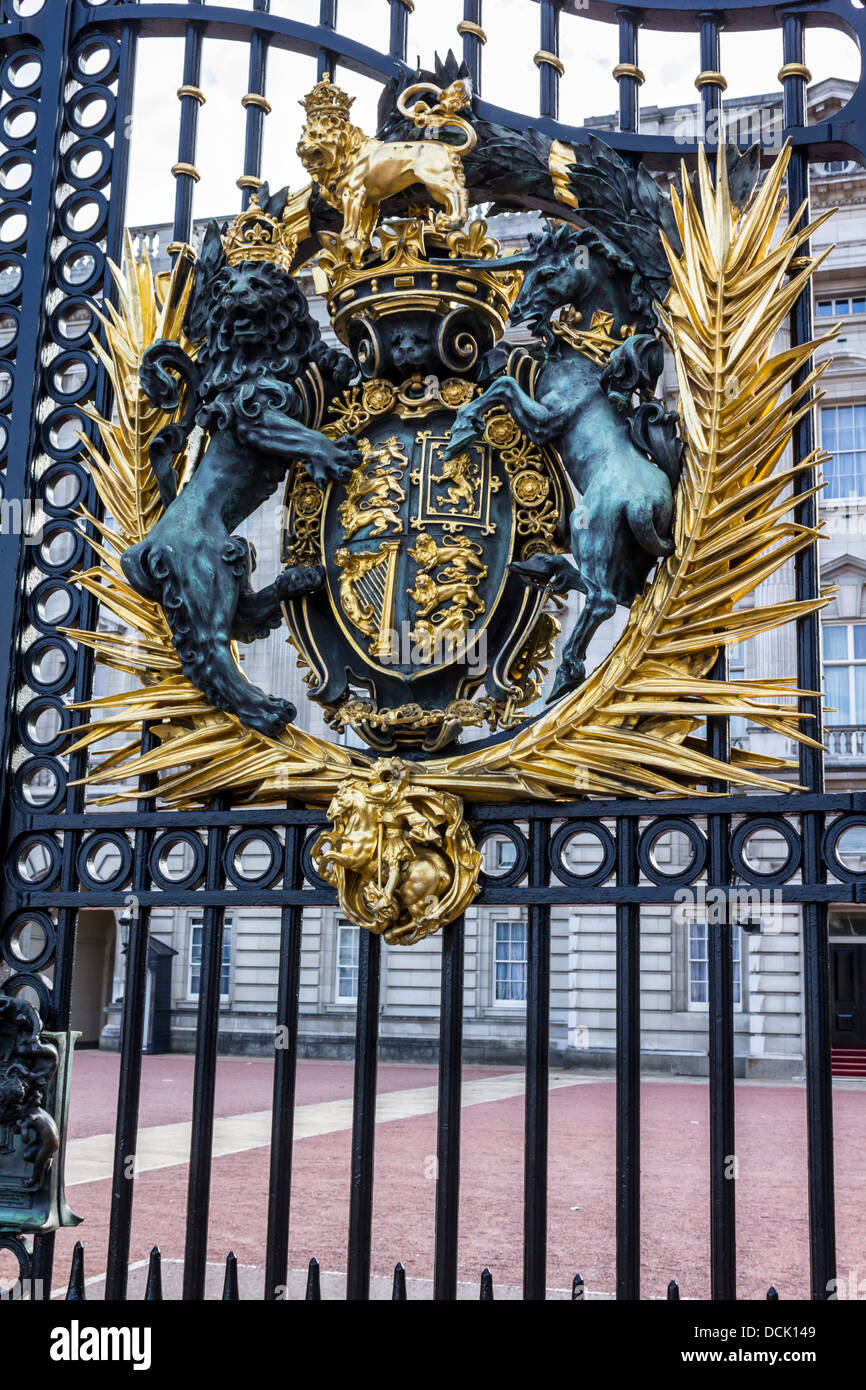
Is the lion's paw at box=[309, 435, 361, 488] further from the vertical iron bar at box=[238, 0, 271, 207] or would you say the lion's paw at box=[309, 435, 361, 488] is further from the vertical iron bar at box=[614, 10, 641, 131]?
the vertical iron bar at box=[614, 10, 641, 131]

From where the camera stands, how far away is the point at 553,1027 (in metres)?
21.2

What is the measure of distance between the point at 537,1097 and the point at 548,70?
12.1ft

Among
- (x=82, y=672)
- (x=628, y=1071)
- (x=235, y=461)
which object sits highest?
(x=235, y=461)

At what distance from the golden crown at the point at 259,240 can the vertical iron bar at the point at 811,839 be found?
1.84m

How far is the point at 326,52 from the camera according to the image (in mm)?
5480

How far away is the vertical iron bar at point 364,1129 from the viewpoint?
4.50m

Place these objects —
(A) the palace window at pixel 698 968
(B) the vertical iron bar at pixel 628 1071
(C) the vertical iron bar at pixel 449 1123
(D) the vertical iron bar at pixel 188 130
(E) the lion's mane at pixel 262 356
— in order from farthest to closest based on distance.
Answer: (A) the palace window at pixel 698 968 → (D) the vertical iron bar at pixel 188 130 → (E) the lion's mane at pixel 262 356 → (C) the vertical iron bar at pixel 449 1123 → (B) the vertical iron bar at pixel 628 1071

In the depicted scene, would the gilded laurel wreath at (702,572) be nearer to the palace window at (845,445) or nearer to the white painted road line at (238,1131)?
the white painted road line at (238,1131)

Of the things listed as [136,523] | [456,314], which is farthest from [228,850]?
[456,314]

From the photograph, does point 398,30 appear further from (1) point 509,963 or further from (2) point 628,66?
(1) point 509,963

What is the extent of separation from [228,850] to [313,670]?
2.34 ft

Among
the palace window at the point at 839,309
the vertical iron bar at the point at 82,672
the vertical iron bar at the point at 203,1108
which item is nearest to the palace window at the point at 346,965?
the palace window at the point at 839,309

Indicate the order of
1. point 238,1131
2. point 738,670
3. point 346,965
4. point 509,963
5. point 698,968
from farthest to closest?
1. point 346,965
2. point 509,963
3. point 698,968
4. point 738,670
5. point 238,1131

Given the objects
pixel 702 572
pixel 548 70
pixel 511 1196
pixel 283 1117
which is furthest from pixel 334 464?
pixel 511 1196
